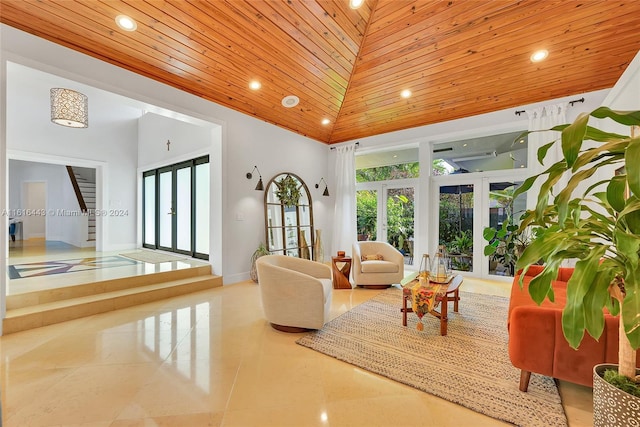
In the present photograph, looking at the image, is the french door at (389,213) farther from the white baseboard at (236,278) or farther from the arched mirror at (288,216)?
the white baseboard at (236,278)

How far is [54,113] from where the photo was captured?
3.94 m

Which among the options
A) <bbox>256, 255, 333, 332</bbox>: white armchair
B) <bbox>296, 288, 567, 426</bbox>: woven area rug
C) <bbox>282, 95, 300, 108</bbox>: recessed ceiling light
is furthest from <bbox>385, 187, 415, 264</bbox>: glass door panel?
<bbox>256, 255, 333, 332</bbox>: white armchair

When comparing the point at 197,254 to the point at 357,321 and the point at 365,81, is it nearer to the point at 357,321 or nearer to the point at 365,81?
the point at 357,321

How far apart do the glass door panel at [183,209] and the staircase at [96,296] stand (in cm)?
150

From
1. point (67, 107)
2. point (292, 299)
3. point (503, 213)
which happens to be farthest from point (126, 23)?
point (503, 213)

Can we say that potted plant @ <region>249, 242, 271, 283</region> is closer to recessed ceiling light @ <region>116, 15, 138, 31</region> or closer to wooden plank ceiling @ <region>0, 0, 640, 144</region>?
wooden plank ceiling @ <region>0, 0, 640, 144</region>

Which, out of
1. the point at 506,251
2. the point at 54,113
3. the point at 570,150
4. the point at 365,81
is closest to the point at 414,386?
the point at 570,150

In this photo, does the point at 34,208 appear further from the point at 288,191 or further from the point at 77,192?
the point at 288,191

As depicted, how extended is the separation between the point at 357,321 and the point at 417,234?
9.36 feet

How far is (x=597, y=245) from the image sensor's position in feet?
3.56

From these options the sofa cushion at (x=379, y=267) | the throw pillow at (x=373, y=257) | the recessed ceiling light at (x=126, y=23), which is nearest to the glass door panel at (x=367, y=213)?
the throw pillow at (x=373, y=257)

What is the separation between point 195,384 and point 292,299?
1012 mm

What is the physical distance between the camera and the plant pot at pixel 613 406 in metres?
1.09

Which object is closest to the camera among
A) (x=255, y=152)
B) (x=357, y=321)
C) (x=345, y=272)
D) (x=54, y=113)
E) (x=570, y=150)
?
(x=570, y=150)
